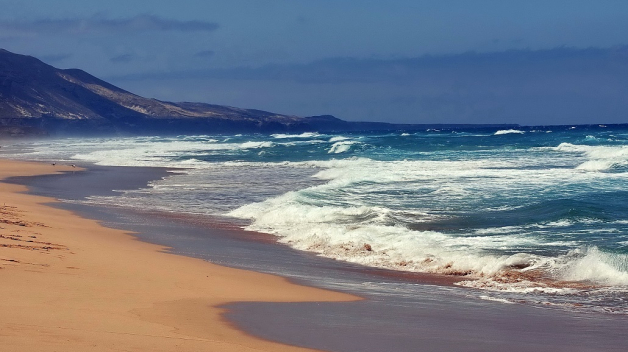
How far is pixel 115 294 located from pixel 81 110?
452ft

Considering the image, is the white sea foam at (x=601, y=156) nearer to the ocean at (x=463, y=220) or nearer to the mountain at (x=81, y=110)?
the ocean at (x=463, y=220)

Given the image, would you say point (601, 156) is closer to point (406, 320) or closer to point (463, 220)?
point (463, 220)

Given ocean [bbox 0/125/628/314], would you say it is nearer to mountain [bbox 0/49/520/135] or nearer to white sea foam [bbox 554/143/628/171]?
white sea foam [bbox 554/143/628/171]

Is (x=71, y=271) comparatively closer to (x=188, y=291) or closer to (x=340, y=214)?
(x=188, y=291)

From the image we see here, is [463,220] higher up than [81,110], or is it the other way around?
[81,110]

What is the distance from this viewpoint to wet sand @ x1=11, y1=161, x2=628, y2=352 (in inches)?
251

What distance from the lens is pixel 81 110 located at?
138 metres

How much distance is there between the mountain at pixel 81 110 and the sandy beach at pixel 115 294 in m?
102

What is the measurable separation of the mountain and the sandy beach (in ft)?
336

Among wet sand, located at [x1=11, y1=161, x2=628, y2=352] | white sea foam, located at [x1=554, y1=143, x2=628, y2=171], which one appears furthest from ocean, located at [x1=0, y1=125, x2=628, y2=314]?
wet sand, located at [x1=11, y1=161, x2=628, y2=352]

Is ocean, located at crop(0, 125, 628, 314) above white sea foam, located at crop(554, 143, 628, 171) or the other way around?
the other way around

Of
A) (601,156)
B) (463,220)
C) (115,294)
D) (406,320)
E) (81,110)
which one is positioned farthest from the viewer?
(81,110)

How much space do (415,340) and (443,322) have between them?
83cm


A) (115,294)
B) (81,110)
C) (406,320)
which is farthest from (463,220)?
(81,110)
